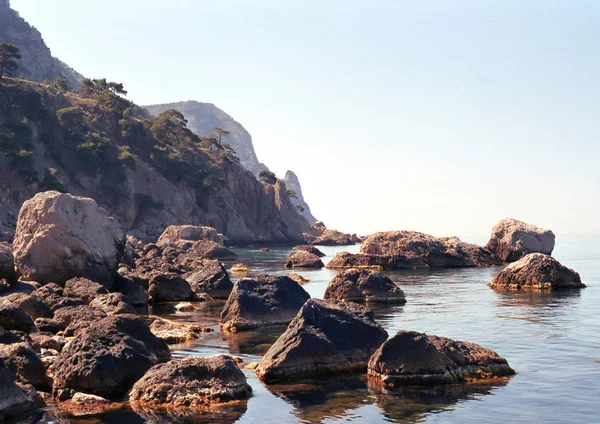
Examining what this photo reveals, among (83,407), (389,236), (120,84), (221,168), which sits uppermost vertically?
(120,84)

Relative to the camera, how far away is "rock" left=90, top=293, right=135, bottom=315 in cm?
2577

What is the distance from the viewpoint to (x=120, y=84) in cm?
14212

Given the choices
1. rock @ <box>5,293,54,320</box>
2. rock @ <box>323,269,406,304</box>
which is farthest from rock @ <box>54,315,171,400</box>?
rock @ <box>323,269,406,304</box>

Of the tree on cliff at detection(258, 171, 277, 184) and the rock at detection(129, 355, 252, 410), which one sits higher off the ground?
the tree on cliff at detection(258, 171, 277, 184)

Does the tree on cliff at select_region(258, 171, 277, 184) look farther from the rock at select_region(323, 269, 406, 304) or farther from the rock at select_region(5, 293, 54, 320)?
the rock at select_region(5, 293, 54, 320)

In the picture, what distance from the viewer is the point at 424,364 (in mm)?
17266

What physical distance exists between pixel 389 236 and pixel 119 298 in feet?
157

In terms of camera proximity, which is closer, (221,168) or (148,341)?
(148,341)

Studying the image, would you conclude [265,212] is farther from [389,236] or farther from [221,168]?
[389,236]

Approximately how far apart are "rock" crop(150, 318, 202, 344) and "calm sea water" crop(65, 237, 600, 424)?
0.49m

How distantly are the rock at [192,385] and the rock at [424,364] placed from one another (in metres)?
3.65

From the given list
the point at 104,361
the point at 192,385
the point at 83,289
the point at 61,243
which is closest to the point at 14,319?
the point at 104,361

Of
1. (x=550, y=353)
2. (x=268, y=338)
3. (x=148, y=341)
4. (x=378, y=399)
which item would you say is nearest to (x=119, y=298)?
(x=268, y=338)

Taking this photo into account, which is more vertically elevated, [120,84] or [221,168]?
[120,84]
